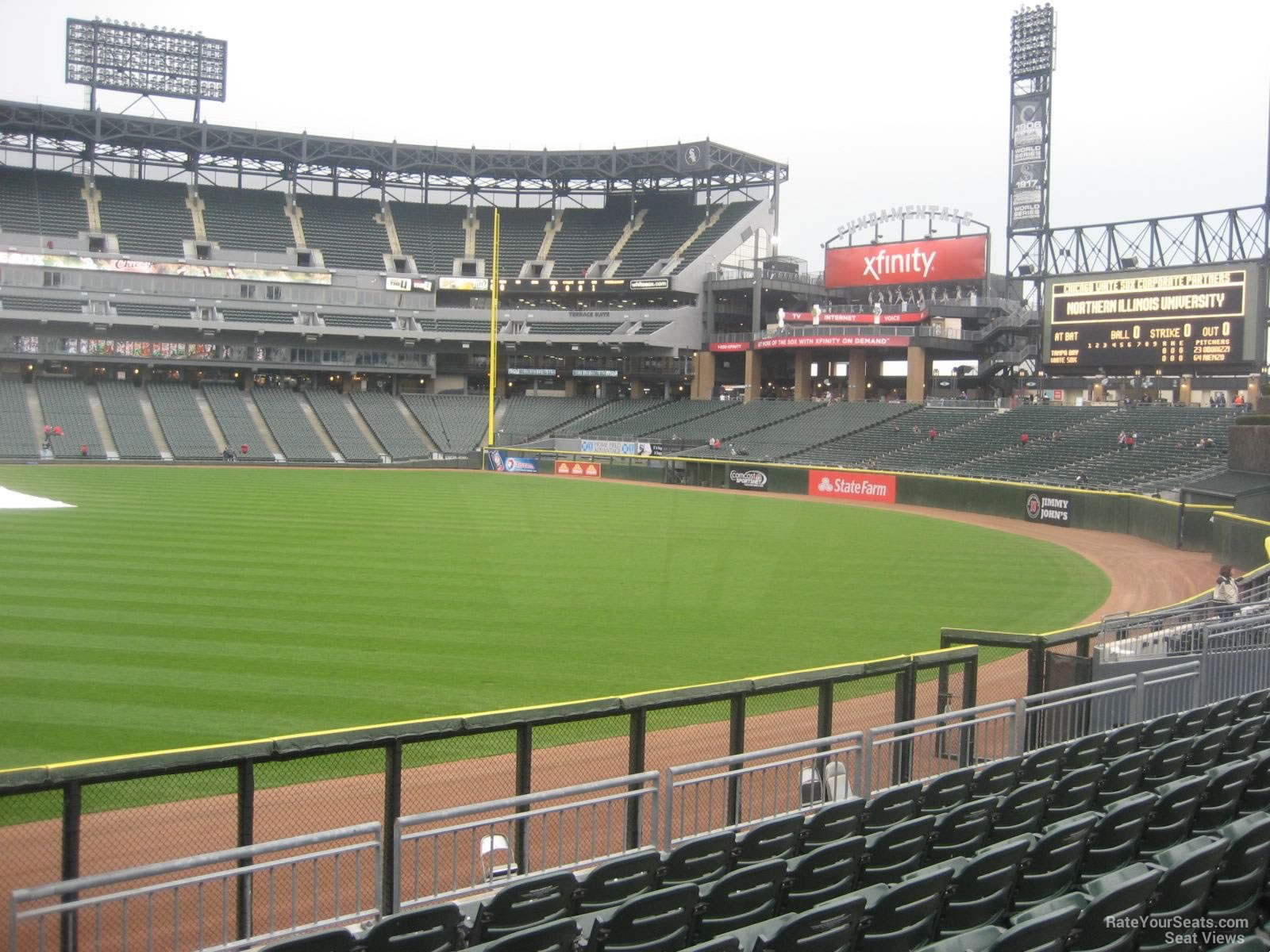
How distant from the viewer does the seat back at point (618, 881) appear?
550 cm

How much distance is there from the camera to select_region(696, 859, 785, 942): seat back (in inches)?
206

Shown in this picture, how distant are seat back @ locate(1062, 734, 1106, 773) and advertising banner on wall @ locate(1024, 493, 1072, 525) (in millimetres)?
29714

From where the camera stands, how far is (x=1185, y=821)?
6535mm

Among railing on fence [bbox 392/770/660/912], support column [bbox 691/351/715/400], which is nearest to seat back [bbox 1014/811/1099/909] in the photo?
railing on fence [bbox 392/770/660/912]

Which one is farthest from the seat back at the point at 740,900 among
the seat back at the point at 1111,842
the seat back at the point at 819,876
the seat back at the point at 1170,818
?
the seat back at the point at 1170,818

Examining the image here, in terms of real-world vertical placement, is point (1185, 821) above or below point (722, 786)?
above

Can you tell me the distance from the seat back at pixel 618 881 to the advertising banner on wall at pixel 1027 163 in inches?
1863

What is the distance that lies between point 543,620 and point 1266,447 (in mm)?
23056

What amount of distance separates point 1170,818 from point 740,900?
297 cm

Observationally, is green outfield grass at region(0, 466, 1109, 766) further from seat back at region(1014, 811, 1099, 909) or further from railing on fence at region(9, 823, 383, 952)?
seat back at region(1014, 811, 1099, 909)

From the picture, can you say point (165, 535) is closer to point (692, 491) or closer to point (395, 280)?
point (692, 491)

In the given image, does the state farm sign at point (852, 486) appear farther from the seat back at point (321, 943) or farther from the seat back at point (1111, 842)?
the seat back at point (321, 943)

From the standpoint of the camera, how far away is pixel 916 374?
6000 centimetres

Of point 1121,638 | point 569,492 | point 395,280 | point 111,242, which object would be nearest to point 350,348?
point 395,280
